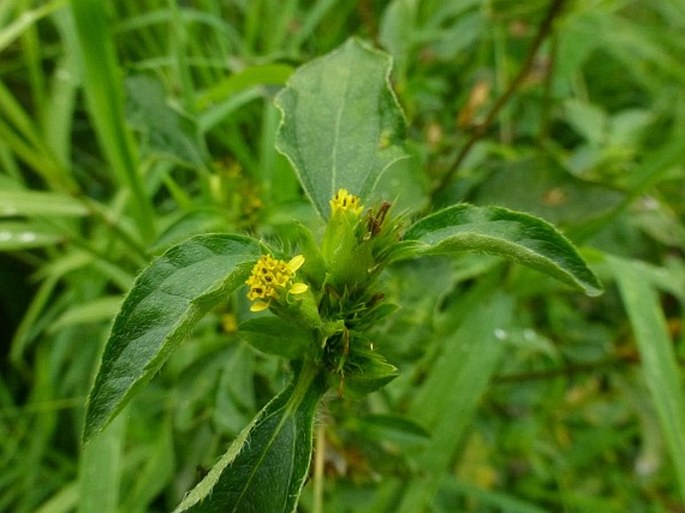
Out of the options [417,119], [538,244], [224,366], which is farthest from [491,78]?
[538,244]

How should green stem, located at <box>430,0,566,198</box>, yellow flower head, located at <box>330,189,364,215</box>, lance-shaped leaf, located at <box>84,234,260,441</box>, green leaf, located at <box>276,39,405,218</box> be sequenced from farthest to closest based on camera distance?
1. green stem, located at <box>430,0,566,198</box>
2. green leaf, located at <box>276,39,405,218</box>
3. yellow flower head, located at <box>330,189,364,215</box>
4. lance-shaped leaf, located at <box>84,234,260,441</box>

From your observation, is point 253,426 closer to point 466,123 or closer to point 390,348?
point 390,348

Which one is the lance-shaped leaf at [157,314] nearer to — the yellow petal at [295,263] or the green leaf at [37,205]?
the yellow petal at [295,263]

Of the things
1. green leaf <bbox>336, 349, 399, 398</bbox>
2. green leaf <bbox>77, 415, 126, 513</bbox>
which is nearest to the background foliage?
green leaf <bbox>77, 415, 126, 513</bbox>

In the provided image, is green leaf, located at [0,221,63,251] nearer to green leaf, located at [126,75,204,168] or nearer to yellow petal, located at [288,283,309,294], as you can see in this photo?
green leaf, located at [126,75,204,168]

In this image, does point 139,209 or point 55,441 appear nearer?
point 139,209

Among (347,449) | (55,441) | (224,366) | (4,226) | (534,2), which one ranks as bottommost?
(55,441)

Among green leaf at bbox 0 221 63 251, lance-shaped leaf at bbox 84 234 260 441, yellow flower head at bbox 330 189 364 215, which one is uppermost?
lance-shaped leaf at bbox 84 234 260 441
